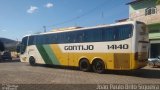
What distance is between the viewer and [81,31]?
19.5 meters

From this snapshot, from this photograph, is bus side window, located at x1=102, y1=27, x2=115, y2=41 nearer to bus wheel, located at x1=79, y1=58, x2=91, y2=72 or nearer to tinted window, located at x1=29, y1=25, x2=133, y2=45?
tinted window, located at x1=29, y1=25, x2=133, y2=45

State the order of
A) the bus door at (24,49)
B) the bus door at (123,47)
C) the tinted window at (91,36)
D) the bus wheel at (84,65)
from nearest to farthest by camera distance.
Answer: the bus door at (123,47)
the tinted window at (91,36)
the bus wheel at (84,65)
the bus door at (24,49)

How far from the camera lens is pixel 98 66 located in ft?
59.7

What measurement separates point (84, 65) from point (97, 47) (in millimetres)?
1929

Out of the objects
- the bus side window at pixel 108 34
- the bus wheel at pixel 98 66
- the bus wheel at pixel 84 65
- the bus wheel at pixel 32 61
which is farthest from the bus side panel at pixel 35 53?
the bus side window at pixel 108 34

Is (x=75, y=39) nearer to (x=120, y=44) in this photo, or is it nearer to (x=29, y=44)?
(x=120, y=44)

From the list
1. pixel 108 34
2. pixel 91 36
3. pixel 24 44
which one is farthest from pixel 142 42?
pixel 24 44

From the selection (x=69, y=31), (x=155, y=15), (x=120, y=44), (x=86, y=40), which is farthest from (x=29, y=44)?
(x=155, y=15)

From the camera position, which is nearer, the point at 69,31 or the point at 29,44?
the point at 69,31

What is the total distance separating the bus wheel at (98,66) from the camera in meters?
17.9

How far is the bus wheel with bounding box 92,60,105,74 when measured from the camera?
17.9 meters

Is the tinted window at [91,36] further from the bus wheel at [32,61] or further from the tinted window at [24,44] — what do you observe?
the tinted window at [24,44]

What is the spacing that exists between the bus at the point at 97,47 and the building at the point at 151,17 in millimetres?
15491

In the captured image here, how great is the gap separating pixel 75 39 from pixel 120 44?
439 centimetres
